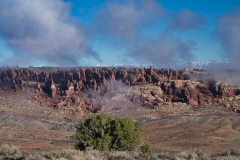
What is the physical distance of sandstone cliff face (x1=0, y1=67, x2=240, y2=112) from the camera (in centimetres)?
9075

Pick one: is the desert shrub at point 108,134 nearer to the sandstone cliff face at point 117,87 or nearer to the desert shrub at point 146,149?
the desert shrub at point 146,149

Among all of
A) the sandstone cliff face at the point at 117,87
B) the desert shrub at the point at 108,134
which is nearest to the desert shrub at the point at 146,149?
the desert shrub at the point at 108,134

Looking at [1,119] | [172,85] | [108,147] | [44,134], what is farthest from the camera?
[172,85]

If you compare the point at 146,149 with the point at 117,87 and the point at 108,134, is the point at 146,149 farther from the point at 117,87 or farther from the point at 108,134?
the point at 117,87

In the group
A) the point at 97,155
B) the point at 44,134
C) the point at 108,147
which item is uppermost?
the point at 97,155

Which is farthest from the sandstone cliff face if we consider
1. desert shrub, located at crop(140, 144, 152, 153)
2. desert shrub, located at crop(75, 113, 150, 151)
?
desert shrub, located at crop(140, 144, 152, 153)

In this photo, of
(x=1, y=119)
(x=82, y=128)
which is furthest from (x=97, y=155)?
(x=1, y=119)

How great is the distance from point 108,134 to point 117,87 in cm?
7417

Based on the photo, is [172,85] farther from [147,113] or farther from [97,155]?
[97,155]

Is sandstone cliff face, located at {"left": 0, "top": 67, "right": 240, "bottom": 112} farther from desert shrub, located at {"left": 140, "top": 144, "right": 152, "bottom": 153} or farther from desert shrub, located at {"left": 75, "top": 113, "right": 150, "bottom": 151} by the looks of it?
desert shrub, located at {"left": 140, "top": 144, "right": 152, "bottom": 153}

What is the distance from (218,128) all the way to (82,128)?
38344 millimetres

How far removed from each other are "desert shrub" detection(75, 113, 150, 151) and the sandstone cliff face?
6275 centimetres

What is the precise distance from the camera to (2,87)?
102812mm

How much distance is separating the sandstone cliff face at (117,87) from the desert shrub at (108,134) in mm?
62749
